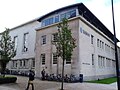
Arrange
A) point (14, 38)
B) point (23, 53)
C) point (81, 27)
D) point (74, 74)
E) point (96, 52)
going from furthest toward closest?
point (14, 38) → point (23, 53) → point (96, 52) → point (81, 27) → point (74, 74)

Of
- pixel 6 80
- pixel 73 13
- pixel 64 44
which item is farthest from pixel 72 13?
pixel 6 80

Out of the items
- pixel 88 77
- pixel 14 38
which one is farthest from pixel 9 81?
pixel 14 38

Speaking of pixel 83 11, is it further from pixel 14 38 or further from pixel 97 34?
pixel 14 38

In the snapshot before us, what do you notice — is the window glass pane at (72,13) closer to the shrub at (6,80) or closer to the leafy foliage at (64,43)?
the leafy foliage at (64,43)

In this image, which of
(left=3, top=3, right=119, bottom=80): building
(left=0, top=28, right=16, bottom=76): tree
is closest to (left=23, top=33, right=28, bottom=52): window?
(left=3, top=3, right=119, bottom=80): building

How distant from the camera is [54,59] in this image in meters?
26.5

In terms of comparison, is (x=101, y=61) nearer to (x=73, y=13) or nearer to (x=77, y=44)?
(x=77, y=44)

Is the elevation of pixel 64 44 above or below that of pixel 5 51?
above

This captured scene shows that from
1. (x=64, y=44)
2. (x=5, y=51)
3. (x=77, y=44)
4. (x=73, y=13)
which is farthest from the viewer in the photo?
(x=73, y=13)

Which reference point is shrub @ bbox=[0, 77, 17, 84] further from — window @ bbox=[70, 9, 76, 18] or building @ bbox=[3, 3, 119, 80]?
window @ bbox=[70, 9, 76, 18]

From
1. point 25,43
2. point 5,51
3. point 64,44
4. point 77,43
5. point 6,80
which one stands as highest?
point 25,43

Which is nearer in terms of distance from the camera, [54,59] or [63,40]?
[63,40]

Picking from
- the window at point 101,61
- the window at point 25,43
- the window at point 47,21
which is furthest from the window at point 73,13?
the window at point 25,43

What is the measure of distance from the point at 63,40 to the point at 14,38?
2972 cm
